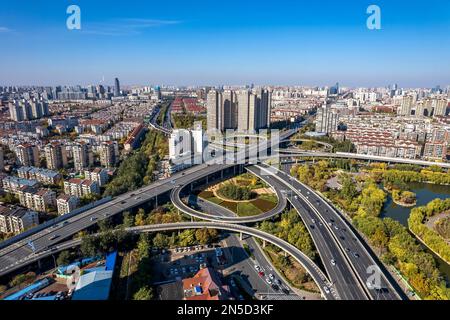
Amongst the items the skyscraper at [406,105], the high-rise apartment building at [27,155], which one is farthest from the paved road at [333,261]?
the skyscraper at [406,105]

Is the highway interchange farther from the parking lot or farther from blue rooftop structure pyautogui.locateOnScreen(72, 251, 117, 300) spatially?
blue rooftop structure pyautogui.locateOnScreen(72, 251, 117, 300)

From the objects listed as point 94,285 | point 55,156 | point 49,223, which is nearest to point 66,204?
point 49,223

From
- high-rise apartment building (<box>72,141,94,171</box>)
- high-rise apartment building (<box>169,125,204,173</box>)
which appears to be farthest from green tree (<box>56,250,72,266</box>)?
high-rise apartment building (<box>72,141,94,171</box>)

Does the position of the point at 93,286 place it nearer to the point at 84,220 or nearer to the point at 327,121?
the point at 84,220

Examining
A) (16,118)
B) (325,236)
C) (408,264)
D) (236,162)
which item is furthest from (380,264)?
(16,118)

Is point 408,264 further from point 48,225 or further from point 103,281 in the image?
point 48,225
